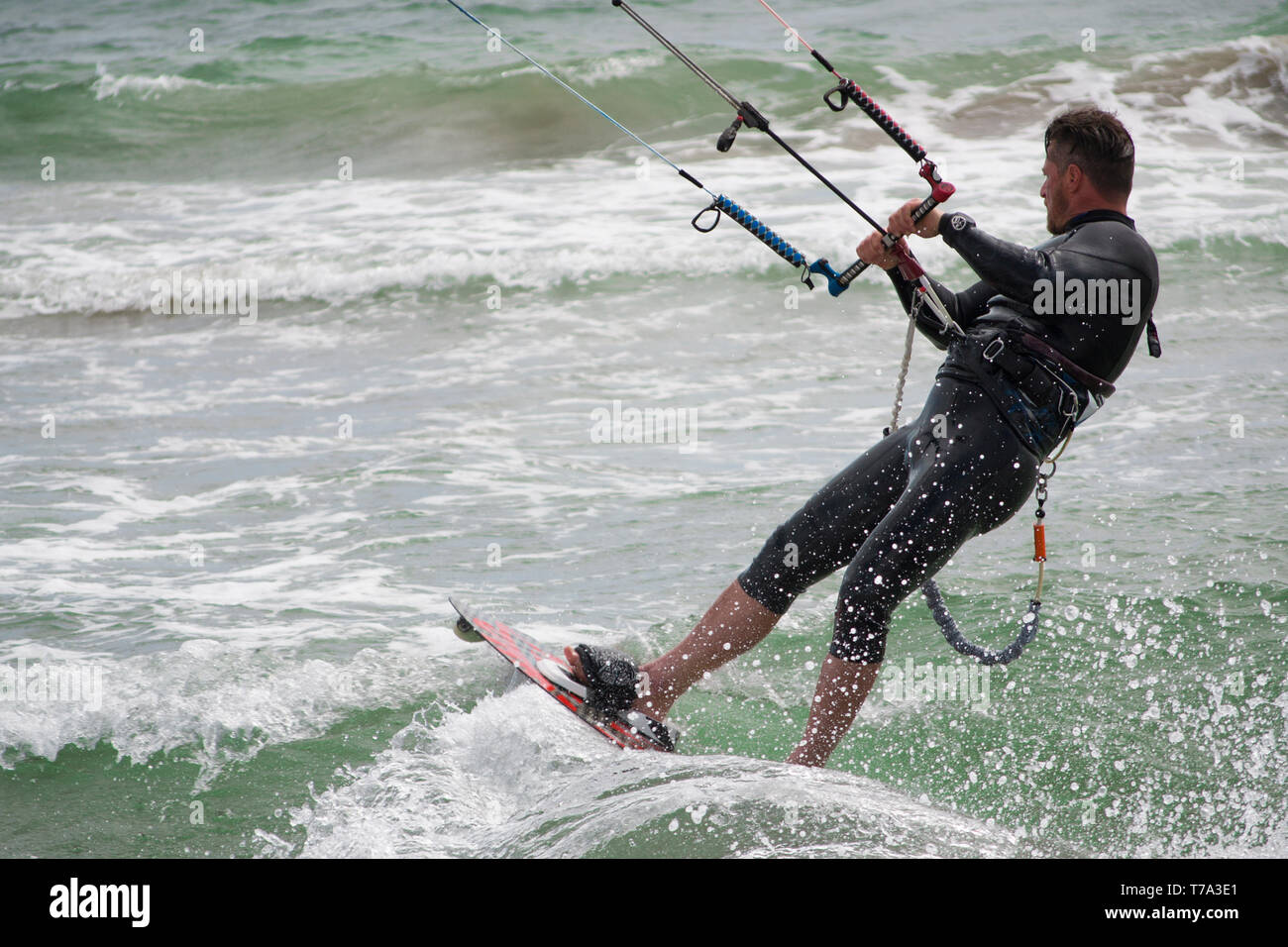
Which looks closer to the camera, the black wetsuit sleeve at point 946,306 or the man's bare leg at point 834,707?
the man's bare leg at point 834,707

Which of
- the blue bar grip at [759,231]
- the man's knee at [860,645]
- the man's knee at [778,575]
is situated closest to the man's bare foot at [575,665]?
the man's knee at [778,575]

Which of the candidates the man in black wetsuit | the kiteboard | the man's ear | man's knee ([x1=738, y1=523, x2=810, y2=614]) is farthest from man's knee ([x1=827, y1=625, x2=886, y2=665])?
the man's ear

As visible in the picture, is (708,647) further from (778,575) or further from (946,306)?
(946,306)

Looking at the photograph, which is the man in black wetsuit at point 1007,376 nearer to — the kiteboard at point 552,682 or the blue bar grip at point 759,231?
the blue bar grip at point 759,231

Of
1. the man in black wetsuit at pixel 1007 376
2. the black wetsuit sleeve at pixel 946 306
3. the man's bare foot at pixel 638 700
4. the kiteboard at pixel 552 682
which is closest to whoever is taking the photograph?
the man in black wetsuit at pixel 1007 376

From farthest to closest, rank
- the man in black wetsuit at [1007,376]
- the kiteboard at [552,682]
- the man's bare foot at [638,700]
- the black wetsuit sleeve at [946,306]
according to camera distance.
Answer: the man's bare foot at [638,700], the kiteboard at [552,682], the black wetsuit sleeve at [946,306], the man in black wetsuit at [1007,376]

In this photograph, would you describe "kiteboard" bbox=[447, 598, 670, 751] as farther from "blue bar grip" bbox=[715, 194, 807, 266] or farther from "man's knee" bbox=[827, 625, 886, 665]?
"blue bar grip" bbox=[715, 194, 807, 266]

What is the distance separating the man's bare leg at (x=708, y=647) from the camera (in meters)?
4.40

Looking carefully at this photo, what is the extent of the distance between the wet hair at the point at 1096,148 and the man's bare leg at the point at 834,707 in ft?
5.60

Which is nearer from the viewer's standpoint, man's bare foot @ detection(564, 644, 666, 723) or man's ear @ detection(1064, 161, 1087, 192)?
man's ear @ detection(1064, 161, 1087, 192)

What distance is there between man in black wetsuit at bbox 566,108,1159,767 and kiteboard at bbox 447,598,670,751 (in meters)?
0.57

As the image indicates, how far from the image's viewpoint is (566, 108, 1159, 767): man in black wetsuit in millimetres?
3848

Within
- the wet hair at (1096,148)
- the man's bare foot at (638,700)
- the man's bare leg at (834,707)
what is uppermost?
the wet hair at (1096,148)

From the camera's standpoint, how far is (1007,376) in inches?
157
